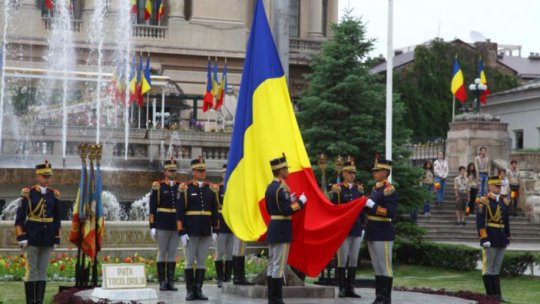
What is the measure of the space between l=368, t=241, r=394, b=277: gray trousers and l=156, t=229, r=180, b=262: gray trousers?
367 centimetres

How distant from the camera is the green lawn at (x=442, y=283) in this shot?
65.5 ft

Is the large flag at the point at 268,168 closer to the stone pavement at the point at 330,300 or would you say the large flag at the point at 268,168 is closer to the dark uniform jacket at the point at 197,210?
the dark uniform jacket at the point at 197,210

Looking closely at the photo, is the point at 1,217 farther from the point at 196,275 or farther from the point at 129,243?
the point at 196,275

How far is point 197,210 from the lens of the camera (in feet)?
58.5

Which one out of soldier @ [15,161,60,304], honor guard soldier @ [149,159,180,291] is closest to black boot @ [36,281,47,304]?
soldier @ [15,161,60,304]

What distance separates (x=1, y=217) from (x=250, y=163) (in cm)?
1322

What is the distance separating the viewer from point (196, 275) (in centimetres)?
1758

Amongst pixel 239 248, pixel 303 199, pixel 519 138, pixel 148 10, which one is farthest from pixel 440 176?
pixel 148 10

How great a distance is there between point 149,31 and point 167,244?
3606cm

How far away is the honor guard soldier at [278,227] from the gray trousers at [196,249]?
2.06 meters

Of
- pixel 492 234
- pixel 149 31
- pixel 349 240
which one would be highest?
pixel 149 31

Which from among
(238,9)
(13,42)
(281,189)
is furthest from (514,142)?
(281,189)

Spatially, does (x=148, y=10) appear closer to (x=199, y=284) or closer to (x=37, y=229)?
(x=199, y=284)

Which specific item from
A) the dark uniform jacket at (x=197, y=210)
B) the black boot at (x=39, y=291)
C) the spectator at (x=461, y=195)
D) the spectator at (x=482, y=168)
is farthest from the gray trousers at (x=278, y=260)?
the spectator at (x=482, y=168)
